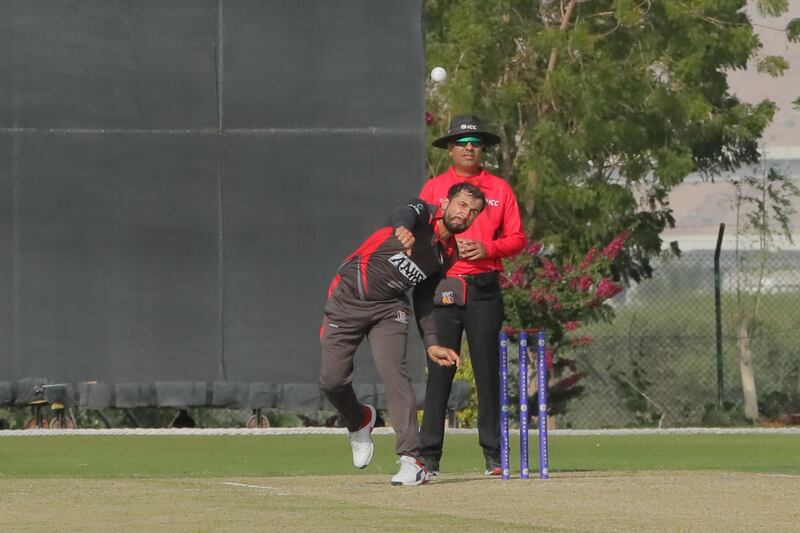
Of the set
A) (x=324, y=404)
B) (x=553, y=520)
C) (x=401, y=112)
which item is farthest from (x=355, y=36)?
(x=553, y=520)

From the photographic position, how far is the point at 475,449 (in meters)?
14.0

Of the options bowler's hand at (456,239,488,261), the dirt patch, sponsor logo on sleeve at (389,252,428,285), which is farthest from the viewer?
bowler's hand at (456,239,488,261)

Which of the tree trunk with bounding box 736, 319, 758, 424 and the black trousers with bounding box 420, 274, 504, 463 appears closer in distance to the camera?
the black trousers with bounding box 420, 274, 504, 463

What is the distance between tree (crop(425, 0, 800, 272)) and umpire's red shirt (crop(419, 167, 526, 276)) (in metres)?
11.7

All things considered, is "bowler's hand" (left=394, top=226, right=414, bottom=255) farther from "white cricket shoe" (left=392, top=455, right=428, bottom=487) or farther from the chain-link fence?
the chain-link fence

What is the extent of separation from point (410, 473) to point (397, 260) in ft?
3.43

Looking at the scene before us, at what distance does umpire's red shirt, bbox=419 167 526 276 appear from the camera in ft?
33.7

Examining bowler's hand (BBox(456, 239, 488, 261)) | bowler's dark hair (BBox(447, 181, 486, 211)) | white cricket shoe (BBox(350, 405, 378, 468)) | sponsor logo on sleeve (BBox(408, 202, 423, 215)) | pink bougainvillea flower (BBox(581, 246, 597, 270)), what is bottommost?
white cricket shoe (BBox(350, 405, 378, 468))

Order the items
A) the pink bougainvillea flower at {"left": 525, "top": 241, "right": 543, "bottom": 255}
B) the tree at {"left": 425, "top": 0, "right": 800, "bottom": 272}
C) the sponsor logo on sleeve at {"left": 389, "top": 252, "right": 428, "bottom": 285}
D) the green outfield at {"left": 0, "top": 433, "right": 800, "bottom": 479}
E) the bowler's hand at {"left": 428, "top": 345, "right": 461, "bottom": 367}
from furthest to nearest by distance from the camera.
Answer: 1. the tree at {"left": 425, "top": 0, "right": 800, "bottom": 272}
2. the pink bougainvillea flower at {"left": 525, "top": 241, "right": 543, "bottom": 255}
3. the green outfield at {"left": 0, "top": 433, "right": 800, "bottom": 479}
4. the bowler's hand at {"left": 428, "top": 345, "right": 461, "bottom": 367}
5. the sponsor logo on sleeve at {"left": 389, "top": 252, "right": 428, "bottom": 285}

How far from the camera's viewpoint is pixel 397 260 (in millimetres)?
9492

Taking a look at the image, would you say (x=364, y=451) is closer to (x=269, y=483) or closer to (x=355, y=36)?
(x=269, y=483)

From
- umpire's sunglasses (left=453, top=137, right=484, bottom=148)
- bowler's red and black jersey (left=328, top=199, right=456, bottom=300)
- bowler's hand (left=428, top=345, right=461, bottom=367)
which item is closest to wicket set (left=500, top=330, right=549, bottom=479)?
bowler's hand (left=428, top=345, right=461, bottom=367)

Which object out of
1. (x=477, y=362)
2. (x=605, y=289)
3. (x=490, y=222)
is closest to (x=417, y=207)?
(x=490, y=222)

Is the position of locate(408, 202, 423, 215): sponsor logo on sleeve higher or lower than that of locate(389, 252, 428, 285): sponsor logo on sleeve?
higher
